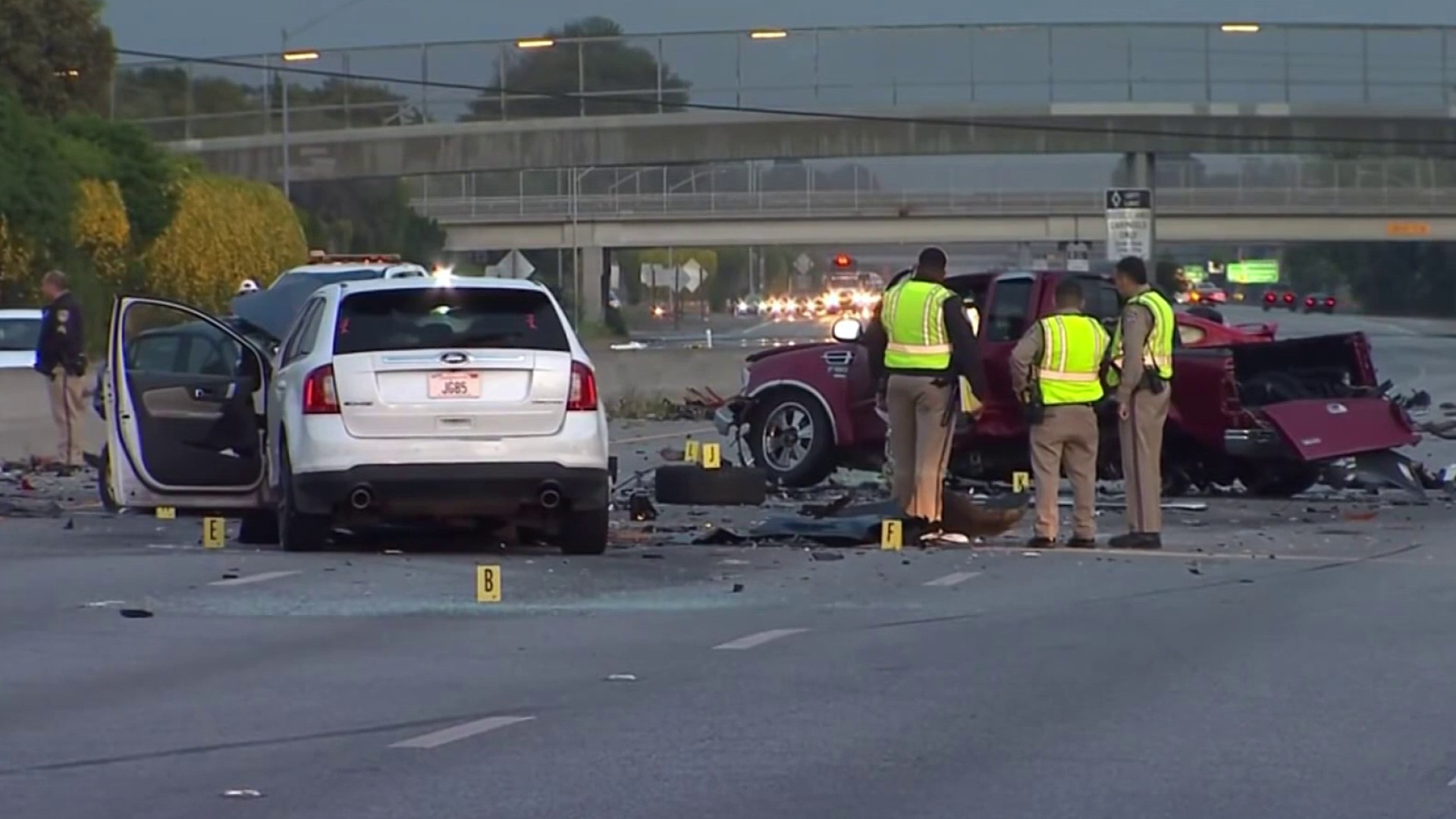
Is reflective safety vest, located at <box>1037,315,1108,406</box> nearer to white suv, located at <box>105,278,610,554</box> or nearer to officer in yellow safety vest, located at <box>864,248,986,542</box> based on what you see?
officer in yellow safety vest, located at <box>864,248,986,542</box>

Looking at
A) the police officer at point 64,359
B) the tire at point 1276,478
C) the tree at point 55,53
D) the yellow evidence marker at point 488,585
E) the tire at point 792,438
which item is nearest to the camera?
the yellow evidence marker at point 488,585

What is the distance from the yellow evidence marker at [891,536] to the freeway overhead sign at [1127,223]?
63.1 ft

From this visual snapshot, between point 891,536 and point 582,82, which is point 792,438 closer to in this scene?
point 891,536

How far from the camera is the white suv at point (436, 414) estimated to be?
1344 centimetres

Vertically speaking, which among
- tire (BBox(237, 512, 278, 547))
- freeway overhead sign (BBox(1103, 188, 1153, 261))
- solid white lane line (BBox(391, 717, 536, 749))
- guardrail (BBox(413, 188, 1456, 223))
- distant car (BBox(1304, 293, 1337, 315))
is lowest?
solid white lane line (BBox(391, 717, 536, 749))

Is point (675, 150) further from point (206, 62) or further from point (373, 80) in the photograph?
point (206, 62)

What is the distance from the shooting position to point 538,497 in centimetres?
1368

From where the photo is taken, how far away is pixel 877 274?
93.3 meters

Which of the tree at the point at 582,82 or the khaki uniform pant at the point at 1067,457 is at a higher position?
the tree at the point at 582,82

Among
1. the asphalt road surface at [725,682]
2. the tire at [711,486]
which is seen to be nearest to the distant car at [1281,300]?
the tire at [711,486]

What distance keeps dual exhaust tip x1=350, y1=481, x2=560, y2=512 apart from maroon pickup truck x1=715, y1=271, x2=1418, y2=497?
505 centimetres

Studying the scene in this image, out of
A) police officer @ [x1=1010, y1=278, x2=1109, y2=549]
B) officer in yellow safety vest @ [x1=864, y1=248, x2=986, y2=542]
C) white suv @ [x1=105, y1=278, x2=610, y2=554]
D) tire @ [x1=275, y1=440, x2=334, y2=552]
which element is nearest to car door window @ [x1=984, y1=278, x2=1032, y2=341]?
officer in yellow safety vest @ [x1=864, y1=248, x2=986, y2=542]

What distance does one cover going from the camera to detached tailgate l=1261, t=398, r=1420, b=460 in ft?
58.1

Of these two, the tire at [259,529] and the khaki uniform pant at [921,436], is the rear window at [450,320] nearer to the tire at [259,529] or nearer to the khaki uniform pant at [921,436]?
the tire at [259,529]
